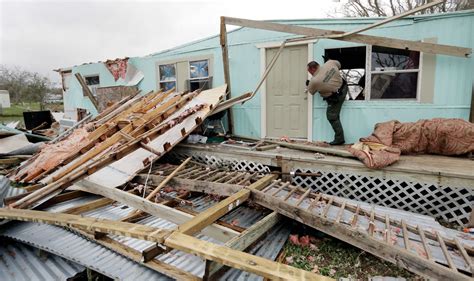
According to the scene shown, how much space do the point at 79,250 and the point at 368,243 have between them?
3.11m

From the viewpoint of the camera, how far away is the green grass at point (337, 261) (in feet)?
8.47

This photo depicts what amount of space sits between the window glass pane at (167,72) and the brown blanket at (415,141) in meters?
6.00

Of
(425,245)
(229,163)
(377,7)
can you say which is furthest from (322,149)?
(377,7)

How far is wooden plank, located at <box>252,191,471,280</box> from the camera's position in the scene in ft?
6.92

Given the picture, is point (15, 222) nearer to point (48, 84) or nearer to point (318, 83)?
point (318, 83)

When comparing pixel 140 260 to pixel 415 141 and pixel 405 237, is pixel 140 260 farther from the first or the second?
pixel 415 141

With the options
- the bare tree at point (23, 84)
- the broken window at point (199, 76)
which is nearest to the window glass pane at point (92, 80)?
the broken window at point (199, 76)

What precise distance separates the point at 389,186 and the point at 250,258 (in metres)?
3.13

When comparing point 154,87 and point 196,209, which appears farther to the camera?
point 154,87

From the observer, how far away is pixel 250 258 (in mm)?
1752

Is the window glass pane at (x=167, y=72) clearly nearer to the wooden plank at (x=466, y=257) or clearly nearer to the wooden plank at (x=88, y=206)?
the wooden plank at (x=88, y=206)

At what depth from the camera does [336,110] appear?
18.3 feet

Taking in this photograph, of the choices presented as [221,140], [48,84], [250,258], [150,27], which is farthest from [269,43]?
[48,84]

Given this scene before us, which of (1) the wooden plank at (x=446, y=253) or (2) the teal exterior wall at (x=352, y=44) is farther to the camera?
(2) the teal exterior wall at (x=352, y=44)
